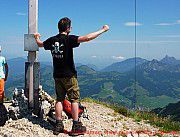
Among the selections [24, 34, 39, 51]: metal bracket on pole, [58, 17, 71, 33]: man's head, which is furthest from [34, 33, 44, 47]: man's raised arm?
[58, 17, 71, 33]: man's head

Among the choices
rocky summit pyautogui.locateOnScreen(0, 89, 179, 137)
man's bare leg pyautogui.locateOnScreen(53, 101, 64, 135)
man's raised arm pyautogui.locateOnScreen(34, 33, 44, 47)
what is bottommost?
rocky summit pyautogui.locateOnScreen(0, 89, 179, 137)

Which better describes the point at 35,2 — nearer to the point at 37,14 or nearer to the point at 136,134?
the point at 37,14

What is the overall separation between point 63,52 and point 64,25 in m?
0.58

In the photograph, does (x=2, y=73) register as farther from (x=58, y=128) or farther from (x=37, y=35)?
(x=58, y=128)

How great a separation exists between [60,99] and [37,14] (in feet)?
8.30

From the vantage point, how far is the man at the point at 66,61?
6223 mm

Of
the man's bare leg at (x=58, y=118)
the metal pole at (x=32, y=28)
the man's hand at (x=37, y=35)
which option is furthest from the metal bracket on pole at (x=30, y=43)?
the man's bare leg at (x=58, y=118)

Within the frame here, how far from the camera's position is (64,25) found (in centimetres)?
622

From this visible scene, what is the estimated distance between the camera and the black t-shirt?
20.5 feet

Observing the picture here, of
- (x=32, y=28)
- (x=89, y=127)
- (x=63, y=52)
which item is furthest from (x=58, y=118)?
(x=32, y=28)

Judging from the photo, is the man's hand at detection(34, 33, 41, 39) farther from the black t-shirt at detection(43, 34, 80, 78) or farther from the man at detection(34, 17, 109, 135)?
the black t-shirt at detection(43, 34, 80, 78)

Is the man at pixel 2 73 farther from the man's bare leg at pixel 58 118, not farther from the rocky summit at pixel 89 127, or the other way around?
the man's bare leg at pixel 58 118

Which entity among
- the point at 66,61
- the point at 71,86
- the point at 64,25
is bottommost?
the point at 71,86

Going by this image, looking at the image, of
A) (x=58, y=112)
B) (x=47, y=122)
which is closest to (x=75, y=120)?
(x=58, y=112)
